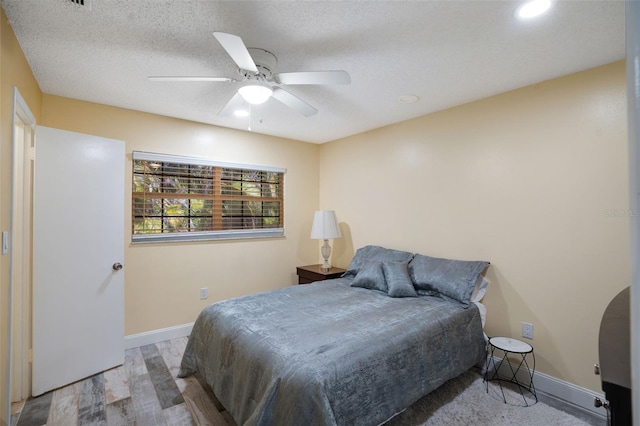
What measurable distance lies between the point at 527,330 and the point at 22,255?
407 centimetres

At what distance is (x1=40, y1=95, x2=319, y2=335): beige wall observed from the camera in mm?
3098

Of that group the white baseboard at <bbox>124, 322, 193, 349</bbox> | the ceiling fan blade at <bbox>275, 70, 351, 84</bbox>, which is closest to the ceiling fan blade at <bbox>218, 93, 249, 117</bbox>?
the ceiling fan blade at <bbox>275, 70, 351, 84</bbox>

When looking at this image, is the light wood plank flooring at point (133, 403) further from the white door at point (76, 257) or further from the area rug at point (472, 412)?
the white door at point (76, 257)

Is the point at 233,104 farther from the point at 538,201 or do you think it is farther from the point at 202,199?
the point at 538,201

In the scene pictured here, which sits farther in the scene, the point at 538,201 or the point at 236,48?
the point at 538,201

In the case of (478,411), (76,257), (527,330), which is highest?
(76,257)

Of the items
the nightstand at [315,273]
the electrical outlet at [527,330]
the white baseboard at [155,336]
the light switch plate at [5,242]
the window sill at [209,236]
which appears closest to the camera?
the light switch plate at [5,242]

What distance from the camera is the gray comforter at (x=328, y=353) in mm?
1597

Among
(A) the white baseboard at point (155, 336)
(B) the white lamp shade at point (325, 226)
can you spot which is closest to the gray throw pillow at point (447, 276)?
(B) the white lamp shade at point (325, 226)

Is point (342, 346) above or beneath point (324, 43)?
beneath

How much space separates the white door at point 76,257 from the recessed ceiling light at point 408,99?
267 centimetres

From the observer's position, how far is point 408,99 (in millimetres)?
2893

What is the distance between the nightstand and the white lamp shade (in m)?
0.43

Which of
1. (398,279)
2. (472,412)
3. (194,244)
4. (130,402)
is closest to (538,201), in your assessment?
(398,279)
